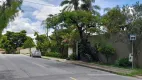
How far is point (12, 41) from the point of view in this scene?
114m

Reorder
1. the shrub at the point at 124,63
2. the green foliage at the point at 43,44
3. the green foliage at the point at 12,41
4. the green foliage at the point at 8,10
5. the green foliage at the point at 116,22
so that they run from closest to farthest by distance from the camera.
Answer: the green foliage at the point at 8,10
the shrub at the point at 124,63
the green foliage at the point at 116,22
the green foliage at the point at 43,44
the green foliage at the point at 12,41

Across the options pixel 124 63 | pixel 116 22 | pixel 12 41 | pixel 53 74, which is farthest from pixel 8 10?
pixel 12 41

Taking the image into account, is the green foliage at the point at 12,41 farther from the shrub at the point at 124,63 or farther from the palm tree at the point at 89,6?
the shrub at the point at 124,63

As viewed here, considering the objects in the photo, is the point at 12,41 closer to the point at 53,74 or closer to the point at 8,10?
the point at 8,10

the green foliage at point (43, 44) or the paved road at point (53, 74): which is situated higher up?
the green foliage at point (43, 44)

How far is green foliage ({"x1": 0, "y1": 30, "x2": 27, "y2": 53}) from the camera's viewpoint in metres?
109

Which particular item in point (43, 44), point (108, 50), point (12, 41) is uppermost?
point (12, 41)

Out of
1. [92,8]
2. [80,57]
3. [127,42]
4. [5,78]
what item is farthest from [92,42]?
[5,78]

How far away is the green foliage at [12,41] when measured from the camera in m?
109

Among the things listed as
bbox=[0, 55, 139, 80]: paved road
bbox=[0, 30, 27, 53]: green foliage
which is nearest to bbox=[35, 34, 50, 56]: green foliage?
bbox=[0, 30, 27, 53]: green foliage

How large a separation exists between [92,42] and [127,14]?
1108 centimetres

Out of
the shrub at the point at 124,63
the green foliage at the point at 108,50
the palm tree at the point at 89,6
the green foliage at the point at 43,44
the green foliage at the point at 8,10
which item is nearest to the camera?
the green foliage at the point at 8,10

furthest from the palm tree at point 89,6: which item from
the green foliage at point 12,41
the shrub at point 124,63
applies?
the green foliage at point 12,41

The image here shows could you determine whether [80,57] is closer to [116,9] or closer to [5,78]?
[116,9]
